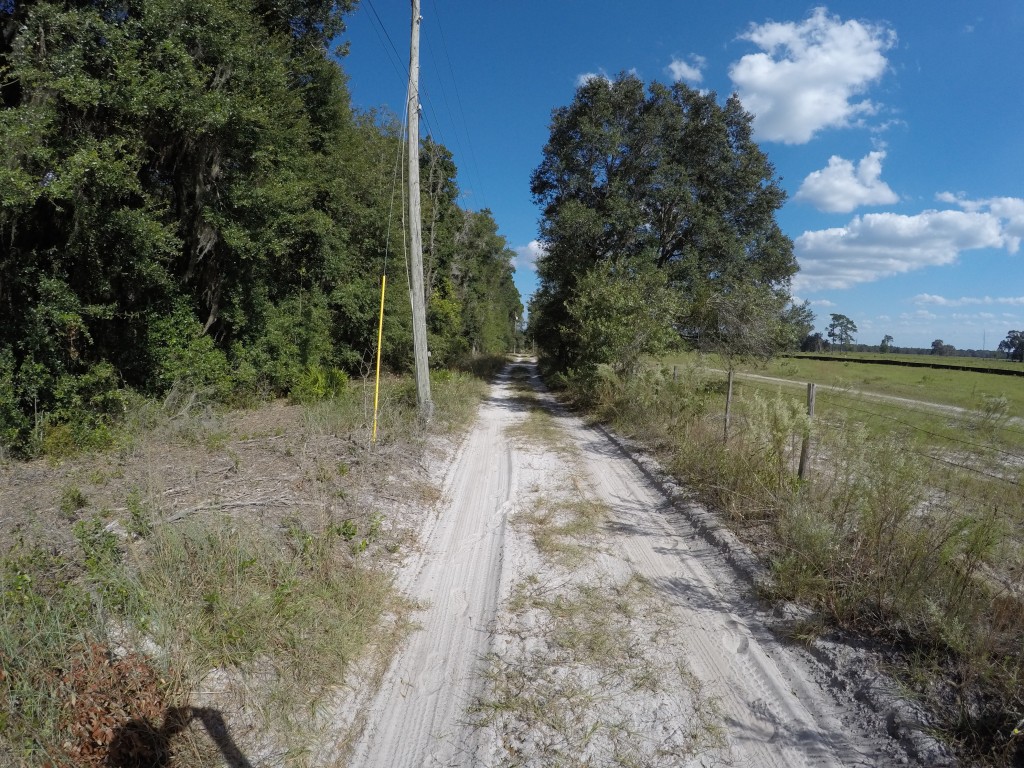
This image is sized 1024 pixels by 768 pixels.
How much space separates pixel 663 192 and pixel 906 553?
15431mm

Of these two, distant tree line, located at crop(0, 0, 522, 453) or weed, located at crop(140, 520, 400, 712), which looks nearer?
weed, located at crop(140, 520, 400, 712)

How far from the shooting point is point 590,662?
353 cm

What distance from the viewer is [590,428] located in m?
12.4

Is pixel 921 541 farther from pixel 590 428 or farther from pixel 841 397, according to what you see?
pixel 590 428

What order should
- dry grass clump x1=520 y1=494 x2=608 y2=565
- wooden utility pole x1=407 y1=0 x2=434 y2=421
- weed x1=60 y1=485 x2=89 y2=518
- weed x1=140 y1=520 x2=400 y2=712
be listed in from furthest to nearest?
wooden utility pole x1=407 y1=0 x2=434 y2=421 → dry grass clump x1=520 y1=494 x2=608 y2=565 → weed x1=60 y1=485 x2=89 y2=518 → weed x1=140 y1=520 x2=400 y2=712

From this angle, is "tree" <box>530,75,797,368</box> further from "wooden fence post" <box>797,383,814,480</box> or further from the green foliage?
"wooden fence post" <box>797,383,814,480</box>

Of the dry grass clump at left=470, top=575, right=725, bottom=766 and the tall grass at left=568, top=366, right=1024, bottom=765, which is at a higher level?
the tall grass at left=568, top=366, right=1024, bottom=765

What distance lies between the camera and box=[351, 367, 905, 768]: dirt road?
9.38ft

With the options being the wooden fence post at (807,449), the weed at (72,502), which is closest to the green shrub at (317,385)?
the weed at (72,502)

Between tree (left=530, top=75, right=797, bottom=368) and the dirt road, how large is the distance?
40.0 ft

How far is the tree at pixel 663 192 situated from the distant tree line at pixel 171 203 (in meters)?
6.76

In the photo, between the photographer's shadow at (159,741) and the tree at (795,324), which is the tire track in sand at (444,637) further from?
the tree at (795,324)

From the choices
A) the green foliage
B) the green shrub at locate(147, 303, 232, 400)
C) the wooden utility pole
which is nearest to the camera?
the wooden utility pole

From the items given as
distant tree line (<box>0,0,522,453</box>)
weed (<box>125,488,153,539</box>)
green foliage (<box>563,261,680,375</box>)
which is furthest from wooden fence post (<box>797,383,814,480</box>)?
distant tree line (<box>0,0,522,453</box>)
